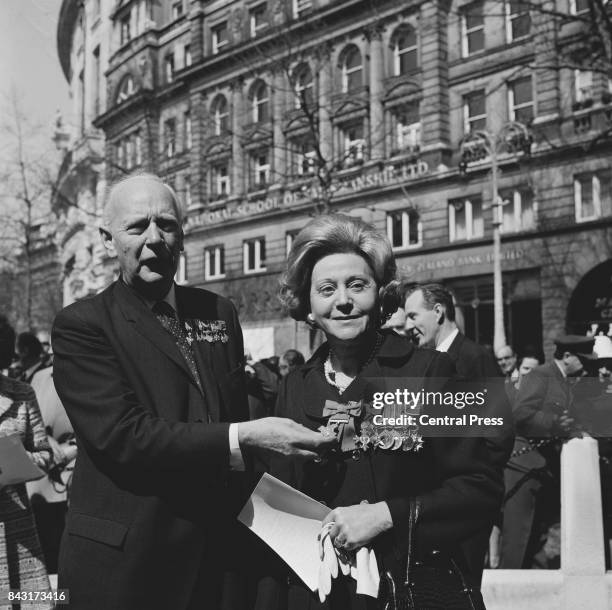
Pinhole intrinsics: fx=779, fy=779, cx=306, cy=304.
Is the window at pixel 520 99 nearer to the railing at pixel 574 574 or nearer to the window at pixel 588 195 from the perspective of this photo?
the window at pixel 588 195

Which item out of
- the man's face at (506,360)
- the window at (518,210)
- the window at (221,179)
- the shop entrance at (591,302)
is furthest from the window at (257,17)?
the man's face at (506,360)

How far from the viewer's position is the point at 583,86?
Result: 25578 millimetres

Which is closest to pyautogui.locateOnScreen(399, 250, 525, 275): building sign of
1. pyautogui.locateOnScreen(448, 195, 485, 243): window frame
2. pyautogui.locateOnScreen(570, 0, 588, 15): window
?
pyautogui.locateOnScreen(448, 195, 485, 243): window frame

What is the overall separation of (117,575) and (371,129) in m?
29.8

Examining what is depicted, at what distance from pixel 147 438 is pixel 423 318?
3.07 m

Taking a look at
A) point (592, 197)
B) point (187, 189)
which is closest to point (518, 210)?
point (592, 197)

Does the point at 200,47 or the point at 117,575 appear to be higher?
the point at 200,47

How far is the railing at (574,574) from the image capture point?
4410mm

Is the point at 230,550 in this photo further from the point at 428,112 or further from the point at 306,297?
the point at 428,112

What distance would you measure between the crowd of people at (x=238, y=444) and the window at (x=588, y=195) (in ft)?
77.4

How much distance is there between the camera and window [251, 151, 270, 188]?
3444 centimetres

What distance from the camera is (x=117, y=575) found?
2.23 m

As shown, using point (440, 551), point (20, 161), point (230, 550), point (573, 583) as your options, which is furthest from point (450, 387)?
point (20, 161)

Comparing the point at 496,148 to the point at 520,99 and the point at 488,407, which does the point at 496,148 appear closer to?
the point at 520,99
